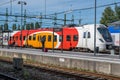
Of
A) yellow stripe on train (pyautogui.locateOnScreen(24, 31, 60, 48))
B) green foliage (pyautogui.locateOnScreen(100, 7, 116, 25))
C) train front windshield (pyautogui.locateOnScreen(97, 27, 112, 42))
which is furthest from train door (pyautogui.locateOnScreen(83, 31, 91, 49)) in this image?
green foliage (pyautogui.locateOnScreen(100, 7, 116, 25))

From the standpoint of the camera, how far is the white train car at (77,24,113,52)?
36188 mm

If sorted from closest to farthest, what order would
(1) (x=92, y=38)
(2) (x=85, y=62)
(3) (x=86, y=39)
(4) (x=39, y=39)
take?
1. (2) (x=85, y=62)
2. (1) (x=92, y=38)
3. (3) (x=86, y=39)
4. (4) (x=39, y=39)

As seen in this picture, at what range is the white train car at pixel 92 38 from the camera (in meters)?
36.2

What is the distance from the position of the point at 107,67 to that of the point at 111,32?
2238 cm

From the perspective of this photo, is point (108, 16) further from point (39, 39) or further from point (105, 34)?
point (105, 34)

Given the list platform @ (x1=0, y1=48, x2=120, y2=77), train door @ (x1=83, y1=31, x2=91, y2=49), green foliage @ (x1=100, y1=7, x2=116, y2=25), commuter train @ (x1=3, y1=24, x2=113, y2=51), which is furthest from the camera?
green foliage @ (x1=100, y1=7, x2=116, y2=25)

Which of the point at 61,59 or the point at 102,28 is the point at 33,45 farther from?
Answer: the point at 61,59

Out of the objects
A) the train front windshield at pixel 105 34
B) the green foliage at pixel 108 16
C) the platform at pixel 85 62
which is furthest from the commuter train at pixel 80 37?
the green foliage at pixel 108 16

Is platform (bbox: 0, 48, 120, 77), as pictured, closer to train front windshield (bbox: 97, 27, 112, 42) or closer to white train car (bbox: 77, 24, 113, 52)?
white train car (bbox: 77, 24, 113, 52)

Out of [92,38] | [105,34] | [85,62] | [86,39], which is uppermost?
[105,34]

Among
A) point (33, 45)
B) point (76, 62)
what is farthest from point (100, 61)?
point (33, 45)

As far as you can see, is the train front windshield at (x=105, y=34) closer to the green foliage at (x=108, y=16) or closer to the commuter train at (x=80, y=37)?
the commuter train at (x=80, y=37)

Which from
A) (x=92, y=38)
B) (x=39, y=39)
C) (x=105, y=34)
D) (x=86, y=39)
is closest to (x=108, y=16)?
(x=39, y=39)

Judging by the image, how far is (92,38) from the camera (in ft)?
121
